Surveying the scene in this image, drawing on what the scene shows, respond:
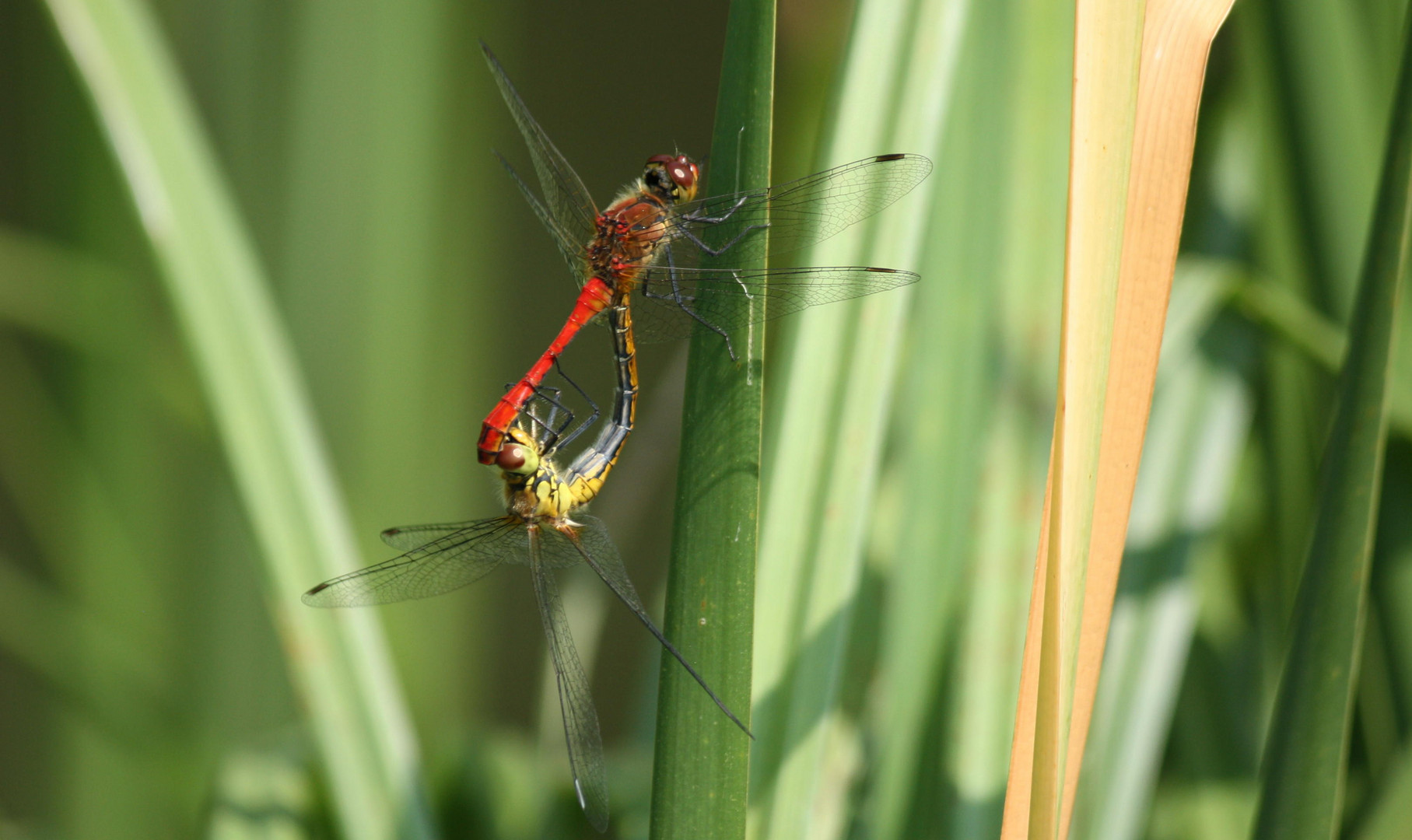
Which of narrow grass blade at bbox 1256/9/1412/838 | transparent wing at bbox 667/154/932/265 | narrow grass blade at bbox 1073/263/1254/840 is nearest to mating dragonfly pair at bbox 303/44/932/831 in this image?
transparent wing at bbox 667/154/932/265

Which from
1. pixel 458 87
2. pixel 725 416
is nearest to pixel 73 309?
pixel 458 87

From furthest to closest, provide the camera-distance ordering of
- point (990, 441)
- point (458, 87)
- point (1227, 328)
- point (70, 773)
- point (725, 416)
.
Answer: point (458, 87), point (70, 773), point (1227, 328), point (990, 441), point (725, 416)

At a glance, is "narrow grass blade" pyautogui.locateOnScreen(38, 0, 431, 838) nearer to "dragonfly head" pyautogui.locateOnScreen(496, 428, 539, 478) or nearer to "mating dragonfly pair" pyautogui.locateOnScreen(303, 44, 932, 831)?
"mating dragonfly pair" pyautogui.locateOnScreen(303, 44, 932, 831)

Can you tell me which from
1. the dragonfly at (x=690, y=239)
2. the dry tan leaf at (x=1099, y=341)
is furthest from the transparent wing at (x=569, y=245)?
the dry tan leaf at (x=1099, y=341)

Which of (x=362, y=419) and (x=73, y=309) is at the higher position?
(x=73, y=309)

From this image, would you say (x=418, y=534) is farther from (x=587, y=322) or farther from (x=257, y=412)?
(x=587, y=322)

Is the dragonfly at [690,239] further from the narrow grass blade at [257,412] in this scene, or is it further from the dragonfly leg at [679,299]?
the narrow grass blade at [257,412]

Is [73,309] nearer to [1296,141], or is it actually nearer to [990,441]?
[990,441]
